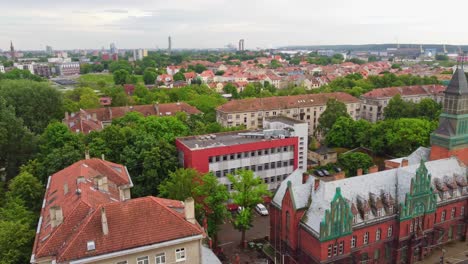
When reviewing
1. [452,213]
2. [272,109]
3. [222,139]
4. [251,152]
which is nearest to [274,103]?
[272,109]

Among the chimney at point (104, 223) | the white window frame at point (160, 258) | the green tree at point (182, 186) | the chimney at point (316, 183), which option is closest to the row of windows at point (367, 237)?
the chimney at point (316, 183)

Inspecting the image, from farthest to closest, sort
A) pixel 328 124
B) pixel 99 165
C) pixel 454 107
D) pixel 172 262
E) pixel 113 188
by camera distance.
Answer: pixel 328 124 → pixel 454 107 → pixel 99 165 → pixel 113 188 → pixel 172 262

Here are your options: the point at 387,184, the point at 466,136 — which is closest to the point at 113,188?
the point at 387,184

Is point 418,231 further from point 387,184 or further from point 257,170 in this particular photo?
point 257,170

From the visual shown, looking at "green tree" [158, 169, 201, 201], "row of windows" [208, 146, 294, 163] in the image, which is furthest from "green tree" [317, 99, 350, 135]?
"green tree" [158, 169, 201, 201]

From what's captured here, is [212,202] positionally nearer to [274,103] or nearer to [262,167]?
[262,167]

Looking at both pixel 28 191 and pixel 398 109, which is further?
pixel 398 109
